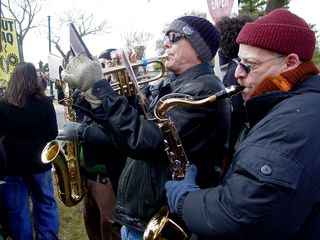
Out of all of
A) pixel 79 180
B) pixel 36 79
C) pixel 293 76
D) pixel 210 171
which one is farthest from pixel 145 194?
pixel 36 79

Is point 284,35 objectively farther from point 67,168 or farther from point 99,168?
point 67,168

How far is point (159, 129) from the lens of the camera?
2008 millimetres

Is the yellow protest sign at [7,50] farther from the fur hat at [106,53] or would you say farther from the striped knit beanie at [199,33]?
the striped knit beanie at [199,33]

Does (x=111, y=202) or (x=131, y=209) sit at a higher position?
(x=131, y=209)

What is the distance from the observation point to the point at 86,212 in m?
3.47

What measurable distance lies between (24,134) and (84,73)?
2130mm

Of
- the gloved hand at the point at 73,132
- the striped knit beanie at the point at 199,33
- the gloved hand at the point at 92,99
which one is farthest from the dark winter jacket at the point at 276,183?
the gloved hand at the point at 73,132

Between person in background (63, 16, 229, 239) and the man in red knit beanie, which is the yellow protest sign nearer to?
person in background (63, 16, 229, 239)

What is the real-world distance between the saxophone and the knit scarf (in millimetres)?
2248

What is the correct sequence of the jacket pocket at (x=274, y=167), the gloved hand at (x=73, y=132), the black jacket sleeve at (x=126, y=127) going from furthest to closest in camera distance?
1. the gloved hand at (x=73, y=132)
2. the black jacket sleeve at (x=126, y=127)
3. the jacket pocket at (x=274, y=167)

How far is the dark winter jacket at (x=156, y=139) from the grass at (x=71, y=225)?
2347mm

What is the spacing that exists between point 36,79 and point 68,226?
1.92 m

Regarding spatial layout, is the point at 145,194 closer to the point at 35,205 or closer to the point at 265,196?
the point at 265,196

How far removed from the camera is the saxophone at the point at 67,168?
3.41m
